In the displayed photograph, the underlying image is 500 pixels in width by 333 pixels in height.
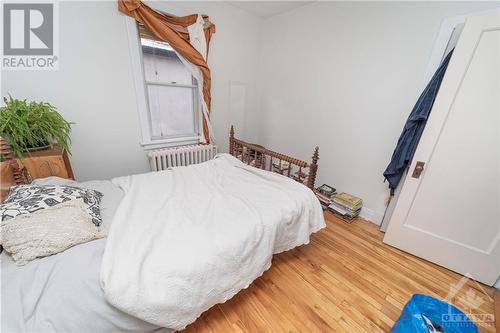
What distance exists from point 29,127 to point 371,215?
3.22m

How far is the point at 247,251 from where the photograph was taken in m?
1.18

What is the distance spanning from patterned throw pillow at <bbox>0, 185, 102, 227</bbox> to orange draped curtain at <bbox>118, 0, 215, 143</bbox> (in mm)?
1689

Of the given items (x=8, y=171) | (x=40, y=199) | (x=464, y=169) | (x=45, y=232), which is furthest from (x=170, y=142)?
(x=464, y=169)

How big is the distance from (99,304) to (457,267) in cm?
255

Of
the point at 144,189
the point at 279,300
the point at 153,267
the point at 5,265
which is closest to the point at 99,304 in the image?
the point at 153,267

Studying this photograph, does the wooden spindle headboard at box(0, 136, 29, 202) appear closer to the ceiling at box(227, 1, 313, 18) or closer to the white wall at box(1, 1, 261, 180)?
the white wall at box(1, 1, 261, 180)

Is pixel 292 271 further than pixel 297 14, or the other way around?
pixel 297 14

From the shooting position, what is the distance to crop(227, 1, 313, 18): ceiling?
93.6 inches

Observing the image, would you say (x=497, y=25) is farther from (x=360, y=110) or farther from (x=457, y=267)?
(x=457, y=267)

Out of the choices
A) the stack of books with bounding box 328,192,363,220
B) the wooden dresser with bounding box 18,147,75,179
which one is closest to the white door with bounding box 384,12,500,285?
the stack of books with bounding box 328,192,363,220

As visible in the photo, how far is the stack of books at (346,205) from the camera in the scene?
90.2 inches

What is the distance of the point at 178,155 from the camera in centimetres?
244

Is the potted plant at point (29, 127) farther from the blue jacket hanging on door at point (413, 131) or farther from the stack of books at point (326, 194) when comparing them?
the blue jacket hanging on door at point (413, 131)

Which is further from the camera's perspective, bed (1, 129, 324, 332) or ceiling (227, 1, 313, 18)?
ceiling (227, 1, 313, 18)
